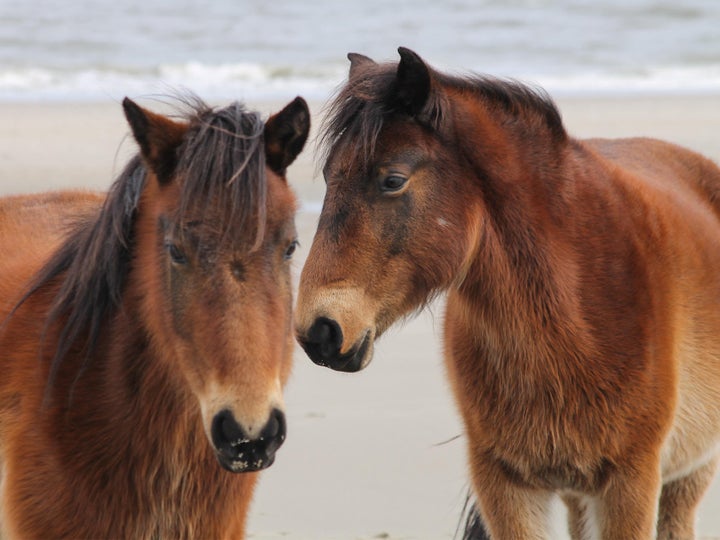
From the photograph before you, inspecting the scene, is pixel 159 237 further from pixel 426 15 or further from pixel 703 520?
pixel 426 15

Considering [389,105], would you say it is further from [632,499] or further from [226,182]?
[632,499]

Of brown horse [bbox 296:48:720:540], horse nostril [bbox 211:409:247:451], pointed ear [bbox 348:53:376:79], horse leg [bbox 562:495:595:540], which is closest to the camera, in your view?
horse nostril [bbox 211:409:247:451]

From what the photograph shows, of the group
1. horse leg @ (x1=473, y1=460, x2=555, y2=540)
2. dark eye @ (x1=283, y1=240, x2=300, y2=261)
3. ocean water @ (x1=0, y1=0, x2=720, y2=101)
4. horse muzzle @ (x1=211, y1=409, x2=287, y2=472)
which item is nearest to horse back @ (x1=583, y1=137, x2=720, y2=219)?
horse leg @ (x1=473, y1=460, x2=555, y2=540)

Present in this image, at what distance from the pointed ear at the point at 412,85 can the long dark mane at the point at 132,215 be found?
21.7 inches

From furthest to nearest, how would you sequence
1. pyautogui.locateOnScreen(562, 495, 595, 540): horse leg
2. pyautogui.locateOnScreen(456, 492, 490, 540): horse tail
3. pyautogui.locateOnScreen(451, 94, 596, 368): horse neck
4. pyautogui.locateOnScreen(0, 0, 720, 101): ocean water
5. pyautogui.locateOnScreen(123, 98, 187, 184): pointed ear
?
pyautogui.locateOnScreen(0, 0, 720, 101): ocean water < pyautogui.locateOnScreen(456, 492, 490, 540): horse tail < pyautogui.locateOnScreen(562, 495, 595, 540): horse leg < pyautogui.locateOnScreen(451, 94, 596, 368): horse neck < pyautogui.locateOnScreen(123, 98, 187, 184): pointed ear

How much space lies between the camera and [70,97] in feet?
50.4

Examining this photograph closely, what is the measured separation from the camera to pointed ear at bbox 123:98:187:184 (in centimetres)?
283

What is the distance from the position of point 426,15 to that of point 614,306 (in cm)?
1933

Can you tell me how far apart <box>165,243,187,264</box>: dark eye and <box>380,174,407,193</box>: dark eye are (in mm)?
748

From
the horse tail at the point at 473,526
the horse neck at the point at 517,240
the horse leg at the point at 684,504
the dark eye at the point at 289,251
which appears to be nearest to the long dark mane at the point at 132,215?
the dark eye at the point at 289,251

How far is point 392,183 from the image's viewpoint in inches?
128

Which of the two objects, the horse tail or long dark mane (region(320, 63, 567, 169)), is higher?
long dark mane (region(320, 63, 567, 169))

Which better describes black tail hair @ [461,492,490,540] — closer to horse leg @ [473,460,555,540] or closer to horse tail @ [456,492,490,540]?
horse tail @ [456,492,490,540]

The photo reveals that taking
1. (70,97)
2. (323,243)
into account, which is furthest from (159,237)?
(70,97)
